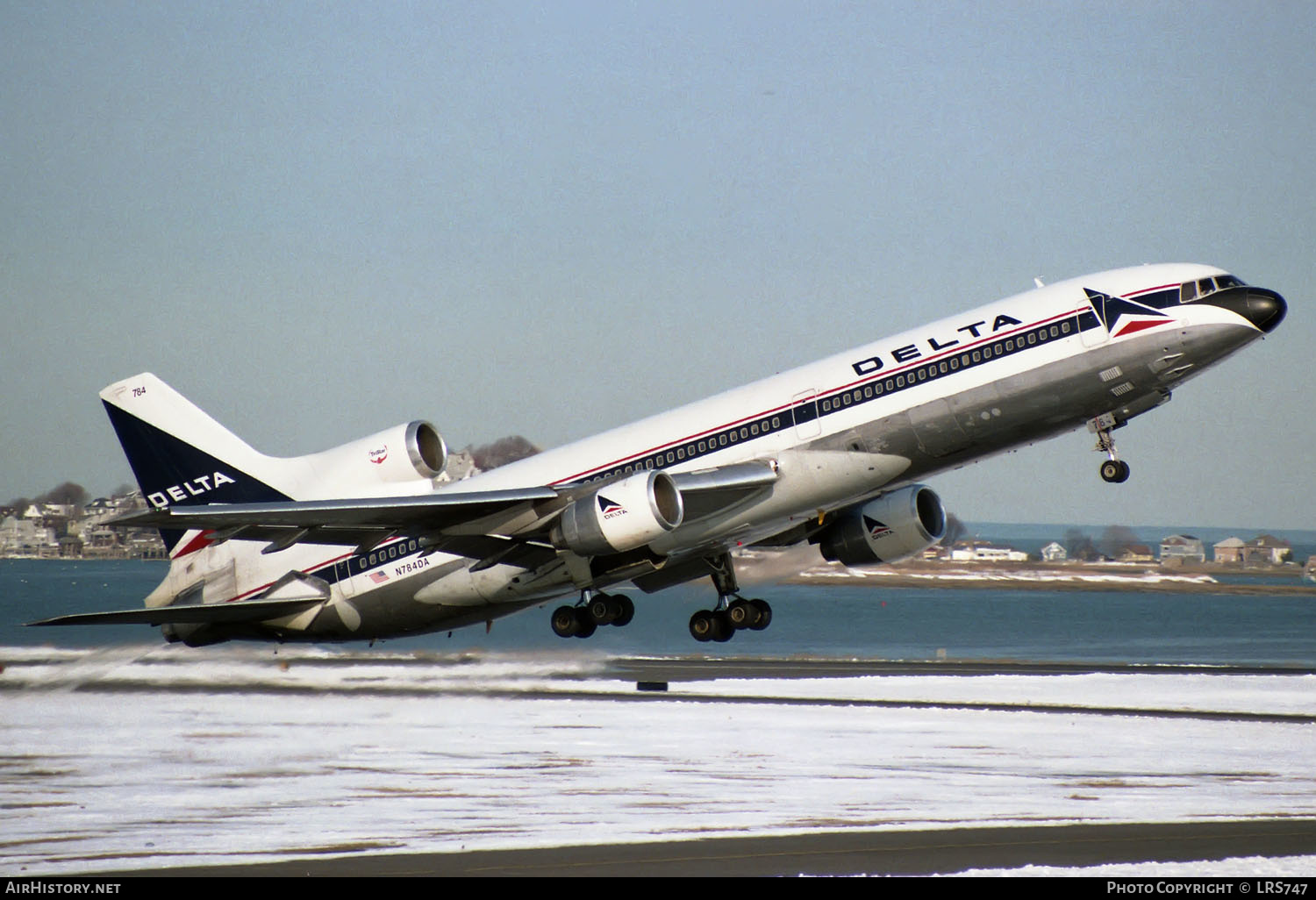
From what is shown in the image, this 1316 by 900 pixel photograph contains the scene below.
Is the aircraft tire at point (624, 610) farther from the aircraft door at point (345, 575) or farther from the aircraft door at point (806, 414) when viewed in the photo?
the aircraft door at point (806, 414)

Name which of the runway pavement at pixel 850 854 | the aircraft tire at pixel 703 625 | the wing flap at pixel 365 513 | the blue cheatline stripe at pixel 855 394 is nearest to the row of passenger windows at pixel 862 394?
the blue cheatline stripe at pixel 855 394

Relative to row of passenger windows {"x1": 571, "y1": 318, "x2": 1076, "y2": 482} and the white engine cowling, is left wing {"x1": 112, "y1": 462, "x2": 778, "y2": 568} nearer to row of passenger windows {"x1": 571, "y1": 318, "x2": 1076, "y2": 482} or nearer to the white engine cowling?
row of passenger windows {"x1": 571, "y1": 318, "x2": 1076, "y2": 482}

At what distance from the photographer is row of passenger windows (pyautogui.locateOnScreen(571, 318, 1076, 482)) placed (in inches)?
1195

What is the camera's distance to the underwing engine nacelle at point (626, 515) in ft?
103

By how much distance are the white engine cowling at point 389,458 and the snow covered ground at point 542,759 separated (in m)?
7.92

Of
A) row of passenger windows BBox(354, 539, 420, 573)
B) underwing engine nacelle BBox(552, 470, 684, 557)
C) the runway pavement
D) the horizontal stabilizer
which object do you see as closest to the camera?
the runway pavement

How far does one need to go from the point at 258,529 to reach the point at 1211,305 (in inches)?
864

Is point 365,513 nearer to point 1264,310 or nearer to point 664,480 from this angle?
point 664,480

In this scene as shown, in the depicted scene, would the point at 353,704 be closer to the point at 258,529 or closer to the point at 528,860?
the point at 258,529

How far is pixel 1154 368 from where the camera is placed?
1168 inches

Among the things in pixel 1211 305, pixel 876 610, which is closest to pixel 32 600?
pixel 876 610

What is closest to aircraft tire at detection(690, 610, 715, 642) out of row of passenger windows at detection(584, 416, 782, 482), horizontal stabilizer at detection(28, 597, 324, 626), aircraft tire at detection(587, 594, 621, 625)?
aircraft tire at detection(587, 594, 621, 625)

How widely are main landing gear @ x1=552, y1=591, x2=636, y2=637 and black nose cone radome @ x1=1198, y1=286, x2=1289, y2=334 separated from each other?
1606cm

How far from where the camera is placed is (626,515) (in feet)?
103
